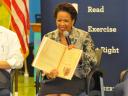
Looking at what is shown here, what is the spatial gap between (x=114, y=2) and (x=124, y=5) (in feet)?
0.46

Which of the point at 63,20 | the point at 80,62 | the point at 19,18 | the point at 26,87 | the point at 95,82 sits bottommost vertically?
the point at 26,87

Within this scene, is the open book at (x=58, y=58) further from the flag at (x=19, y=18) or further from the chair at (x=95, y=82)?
the flag at (x=19, y=18)

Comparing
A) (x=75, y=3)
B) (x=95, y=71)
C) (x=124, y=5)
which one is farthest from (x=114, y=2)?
(x=95, y=71)

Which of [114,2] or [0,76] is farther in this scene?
[114,2]

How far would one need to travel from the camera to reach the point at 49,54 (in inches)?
139

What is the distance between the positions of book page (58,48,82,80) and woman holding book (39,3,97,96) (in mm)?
96

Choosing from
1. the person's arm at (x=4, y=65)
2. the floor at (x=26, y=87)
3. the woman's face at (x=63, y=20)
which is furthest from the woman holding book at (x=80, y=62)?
the floor at (x=26, y=87)

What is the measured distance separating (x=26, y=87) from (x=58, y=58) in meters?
4.23

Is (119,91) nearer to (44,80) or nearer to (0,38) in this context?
(44,80)

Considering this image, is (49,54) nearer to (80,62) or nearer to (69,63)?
(69,63)

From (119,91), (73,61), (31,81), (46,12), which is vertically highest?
(46,12)

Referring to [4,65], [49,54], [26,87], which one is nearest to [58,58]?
[49,54]

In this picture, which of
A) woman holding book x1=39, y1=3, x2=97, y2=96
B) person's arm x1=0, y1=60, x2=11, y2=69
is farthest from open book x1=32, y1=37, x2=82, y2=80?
person's arm x1=0, y1=60, x2=11, y2=69

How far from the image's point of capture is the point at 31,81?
8547 mm
